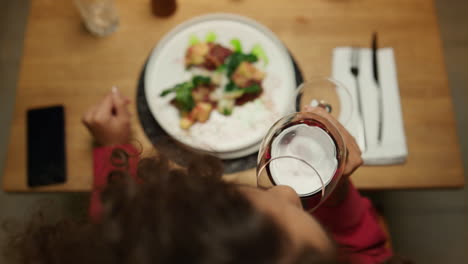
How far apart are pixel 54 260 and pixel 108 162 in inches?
11.7

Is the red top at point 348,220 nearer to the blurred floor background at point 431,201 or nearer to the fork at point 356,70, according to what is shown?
the fork at point 356,70

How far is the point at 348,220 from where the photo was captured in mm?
793

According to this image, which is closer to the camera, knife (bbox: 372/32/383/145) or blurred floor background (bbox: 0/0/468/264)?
knife (bbox: 372/32/383/145)

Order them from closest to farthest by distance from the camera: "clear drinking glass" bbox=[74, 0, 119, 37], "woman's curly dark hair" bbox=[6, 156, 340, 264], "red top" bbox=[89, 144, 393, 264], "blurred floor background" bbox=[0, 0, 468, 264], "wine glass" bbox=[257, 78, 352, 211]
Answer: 1. "woman's curly dark hair" bbox=[6, 156, 340, 264]
2. "wine glass" bbox=[257, 78, 352, 211]
3. "red top" bbox=[89, 144, 393, 264]
4. "clear drinking glass" bbox=[74, 0, 119, 37]
5. "blurred floor background" bbox=[0, 0, 468, 264]

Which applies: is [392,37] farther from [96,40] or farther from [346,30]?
[96,40]

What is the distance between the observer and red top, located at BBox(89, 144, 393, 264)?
0.79 metres

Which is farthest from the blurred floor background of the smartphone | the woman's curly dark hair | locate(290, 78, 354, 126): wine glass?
the woman's curly dark hair

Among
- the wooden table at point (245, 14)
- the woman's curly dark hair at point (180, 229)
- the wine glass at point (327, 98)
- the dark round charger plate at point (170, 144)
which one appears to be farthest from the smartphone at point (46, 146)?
the wine glass at point (327, 98)

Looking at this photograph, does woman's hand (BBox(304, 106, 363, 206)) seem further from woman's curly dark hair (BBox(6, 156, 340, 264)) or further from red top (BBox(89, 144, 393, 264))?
woman's curly dark hair (BBox(6, 156, 340, 264))

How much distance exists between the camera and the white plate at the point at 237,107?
82 centimetres

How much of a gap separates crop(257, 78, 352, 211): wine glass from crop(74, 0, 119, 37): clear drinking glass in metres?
0.50

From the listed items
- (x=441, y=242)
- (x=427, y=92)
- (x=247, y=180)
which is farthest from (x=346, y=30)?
(x=441, y=242)

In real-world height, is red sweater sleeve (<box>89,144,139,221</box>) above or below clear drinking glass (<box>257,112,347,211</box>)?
below

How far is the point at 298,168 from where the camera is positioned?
2.03ft
